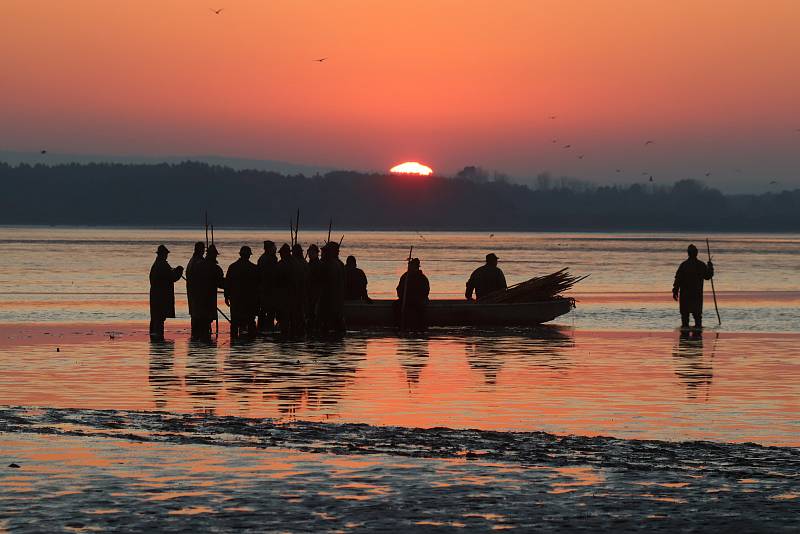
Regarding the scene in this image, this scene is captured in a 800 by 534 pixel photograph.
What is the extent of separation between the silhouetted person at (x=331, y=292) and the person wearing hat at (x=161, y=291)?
2.58m

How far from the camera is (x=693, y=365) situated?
20.0 metres

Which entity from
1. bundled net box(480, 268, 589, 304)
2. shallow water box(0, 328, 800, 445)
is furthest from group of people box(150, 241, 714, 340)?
bundled net box(480, 268, 589, 304)

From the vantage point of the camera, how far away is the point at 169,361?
19969mm

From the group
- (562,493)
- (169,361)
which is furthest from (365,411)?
(169,361)

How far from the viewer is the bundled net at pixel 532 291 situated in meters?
29.0

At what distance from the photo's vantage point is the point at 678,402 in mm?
15125

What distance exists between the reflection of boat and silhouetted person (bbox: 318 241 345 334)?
193 centimetres

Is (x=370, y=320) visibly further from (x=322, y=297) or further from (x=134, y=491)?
(x=134, y=491)

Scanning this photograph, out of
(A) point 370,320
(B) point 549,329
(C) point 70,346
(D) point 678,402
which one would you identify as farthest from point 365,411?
(B) point 549,329

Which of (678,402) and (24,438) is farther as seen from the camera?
(678,402)

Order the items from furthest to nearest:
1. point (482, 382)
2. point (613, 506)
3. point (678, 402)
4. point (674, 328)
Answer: point (674, 328) → point (482, 382) → point (678, 402) → point (613, 506)

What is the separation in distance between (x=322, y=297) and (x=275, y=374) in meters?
6.92

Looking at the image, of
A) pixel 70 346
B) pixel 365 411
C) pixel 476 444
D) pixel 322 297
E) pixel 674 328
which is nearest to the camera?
pixel 476 444

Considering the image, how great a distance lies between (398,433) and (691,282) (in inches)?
655
